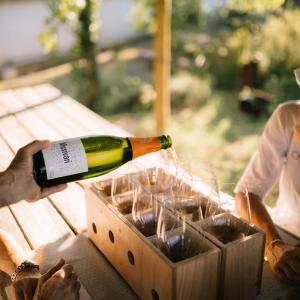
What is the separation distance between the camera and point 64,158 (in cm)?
95

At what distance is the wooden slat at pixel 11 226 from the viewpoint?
4.21ft

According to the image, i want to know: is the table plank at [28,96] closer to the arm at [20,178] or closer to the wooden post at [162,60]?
the wooden post at [162,60]

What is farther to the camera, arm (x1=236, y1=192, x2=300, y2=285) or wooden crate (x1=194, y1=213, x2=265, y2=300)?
arm (x1=236, y1=192, x2=300, y2=285)

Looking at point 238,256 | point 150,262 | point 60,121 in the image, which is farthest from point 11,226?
point 60,121

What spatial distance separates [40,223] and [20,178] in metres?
0.49

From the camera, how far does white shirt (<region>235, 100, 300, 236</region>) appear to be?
1538 millimetres

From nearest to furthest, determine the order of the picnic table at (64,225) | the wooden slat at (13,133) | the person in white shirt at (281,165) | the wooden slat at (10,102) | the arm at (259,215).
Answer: the picnic table at (64,225)
the arm at (259,215)
the person in white shirt at (281,165)
the wooden slat at (13,133)
the wooden slat at (10,102)

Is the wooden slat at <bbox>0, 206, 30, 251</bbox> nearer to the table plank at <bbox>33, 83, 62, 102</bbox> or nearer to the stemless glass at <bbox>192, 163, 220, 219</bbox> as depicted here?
the stemless glass at <bbox>192, 163, 220, 219</bbox>

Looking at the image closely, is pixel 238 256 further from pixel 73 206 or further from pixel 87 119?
pixel 87 119

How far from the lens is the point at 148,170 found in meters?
1.24

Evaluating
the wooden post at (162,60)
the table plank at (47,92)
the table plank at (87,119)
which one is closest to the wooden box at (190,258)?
the table plank at (87,119)

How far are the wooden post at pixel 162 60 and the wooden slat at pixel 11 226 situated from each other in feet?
9.08

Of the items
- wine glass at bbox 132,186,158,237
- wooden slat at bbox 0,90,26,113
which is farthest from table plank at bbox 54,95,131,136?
wine glass at bbox 132,186,158,237

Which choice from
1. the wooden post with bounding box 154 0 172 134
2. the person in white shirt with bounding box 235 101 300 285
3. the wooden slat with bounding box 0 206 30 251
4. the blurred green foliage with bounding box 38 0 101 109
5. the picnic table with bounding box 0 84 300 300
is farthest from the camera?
the blurred green foliage with bounding box 38 0 101 109
